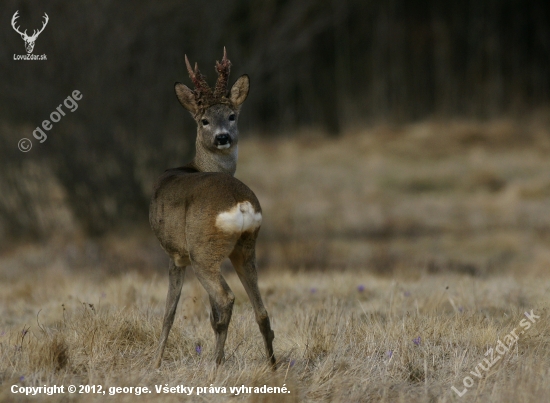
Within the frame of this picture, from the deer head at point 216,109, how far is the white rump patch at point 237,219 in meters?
0.93

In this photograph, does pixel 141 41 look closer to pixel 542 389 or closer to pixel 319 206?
pixel 319 206

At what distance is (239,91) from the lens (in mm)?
6039

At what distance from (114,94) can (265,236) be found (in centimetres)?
376

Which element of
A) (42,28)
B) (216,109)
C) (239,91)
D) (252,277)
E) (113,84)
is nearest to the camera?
(252,277)

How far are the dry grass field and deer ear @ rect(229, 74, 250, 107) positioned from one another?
1.71m

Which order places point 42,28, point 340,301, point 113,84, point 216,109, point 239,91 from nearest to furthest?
point 216,109 < point 239,91 < point 340,301 < point 42,28 < point 113,84

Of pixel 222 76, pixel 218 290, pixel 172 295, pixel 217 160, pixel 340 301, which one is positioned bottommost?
pixel 340 301

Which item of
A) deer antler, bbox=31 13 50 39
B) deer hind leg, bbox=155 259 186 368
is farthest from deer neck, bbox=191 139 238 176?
deer antler, bbox=31 13 50 39

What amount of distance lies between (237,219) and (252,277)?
0.48m

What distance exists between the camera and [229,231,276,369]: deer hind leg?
5.14 metres

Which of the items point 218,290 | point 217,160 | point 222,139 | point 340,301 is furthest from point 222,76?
point 340,301

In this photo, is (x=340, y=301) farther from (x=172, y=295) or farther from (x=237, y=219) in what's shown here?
(x=237, y=219)

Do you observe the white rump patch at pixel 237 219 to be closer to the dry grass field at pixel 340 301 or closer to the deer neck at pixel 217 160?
the dry grass field at pixel 340 301

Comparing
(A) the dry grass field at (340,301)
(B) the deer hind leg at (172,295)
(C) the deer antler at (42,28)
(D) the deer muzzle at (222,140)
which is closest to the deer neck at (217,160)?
(D) the deer muzzle at (222,140)
